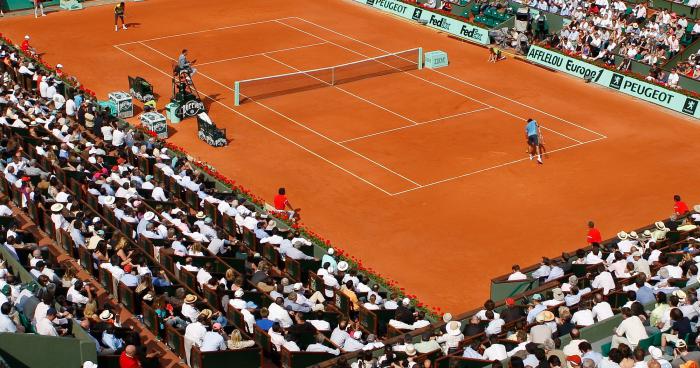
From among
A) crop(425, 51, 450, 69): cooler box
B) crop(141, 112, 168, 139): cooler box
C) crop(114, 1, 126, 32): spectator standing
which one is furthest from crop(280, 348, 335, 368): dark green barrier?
crop(114, 1, 126, 32): spectator standing

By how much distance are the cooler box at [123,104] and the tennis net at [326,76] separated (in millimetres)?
4768

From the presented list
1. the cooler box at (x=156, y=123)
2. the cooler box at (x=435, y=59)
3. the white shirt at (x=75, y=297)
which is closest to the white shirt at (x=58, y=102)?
the cooler box at (x=156, y=123)

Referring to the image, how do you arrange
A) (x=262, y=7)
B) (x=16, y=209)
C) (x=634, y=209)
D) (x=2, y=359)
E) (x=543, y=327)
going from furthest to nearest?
1. (x=262, y=7)
2. (x=634, y=209)
3. (x=16, y=209)
4. (x=543, y=327)
5. (x=2, y=359)

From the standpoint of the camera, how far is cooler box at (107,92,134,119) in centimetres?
4494

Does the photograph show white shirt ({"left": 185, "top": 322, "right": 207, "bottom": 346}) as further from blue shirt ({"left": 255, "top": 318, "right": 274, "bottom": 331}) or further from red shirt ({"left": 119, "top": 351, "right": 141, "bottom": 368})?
red shirt ({"left": 119, "top": 351, "right": 141, "bottom": 368})

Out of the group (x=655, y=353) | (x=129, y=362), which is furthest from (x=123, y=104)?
(x=655, y=353)

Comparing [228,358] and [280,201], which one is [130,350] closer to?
[228,358]

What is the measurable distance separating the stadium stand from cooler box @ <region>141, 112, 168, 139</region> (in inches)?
252

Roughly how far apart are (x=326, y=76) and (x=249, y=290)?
2505 centimetres

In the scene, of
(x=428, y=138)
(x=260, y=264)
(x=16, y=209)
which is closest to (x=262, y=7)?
(x=428, y=138)

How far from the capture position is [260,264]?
28672mm

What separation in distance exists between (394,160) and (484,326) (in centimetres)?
1679

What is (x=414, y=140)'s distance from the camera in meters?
43.5

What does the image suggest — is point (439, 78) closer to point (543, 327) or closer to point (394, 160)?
point (394, 160)
